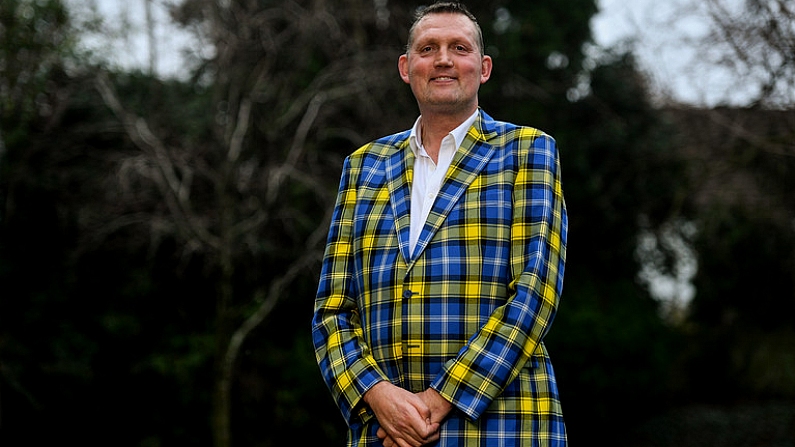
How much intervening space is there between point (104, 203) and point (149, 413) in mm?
2006

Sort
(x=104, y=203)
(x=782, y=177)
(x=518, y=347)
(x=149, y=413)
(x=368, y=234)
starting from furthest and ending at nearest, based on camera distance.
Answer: (x=782, y=177) < (x=149, y=413) < (x=104, y=203) < (x=368, y=234) < (x=518, y=347)

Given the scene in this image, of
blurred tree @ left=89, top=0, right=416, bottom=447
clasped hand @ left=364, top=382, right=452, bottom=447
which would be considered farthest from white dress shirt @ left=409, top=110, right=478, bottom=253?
blurred tree @ left=89, top=0, right=416, bottom=447

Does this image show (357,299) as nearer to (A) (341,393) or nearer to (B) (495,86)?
(A) (341,393)

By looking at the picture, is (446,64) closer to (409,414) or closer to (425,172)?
(425,172)

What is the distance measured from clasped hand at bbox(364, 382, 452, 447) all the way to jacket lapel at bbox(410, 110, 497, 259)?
1.00 ft

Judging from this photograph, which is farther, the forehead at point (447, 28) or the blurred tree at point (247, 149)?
the blurred tree at point (247, 149)

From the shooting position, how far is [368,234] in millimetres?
1872

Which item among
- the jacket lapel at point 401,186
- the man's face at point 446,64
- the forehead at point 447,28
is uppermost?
the forehead at point 447,28

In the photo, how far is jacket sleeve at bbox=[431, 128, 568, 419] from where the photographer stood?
1.62 metres

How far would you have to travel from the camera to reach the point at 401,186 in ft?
6.19

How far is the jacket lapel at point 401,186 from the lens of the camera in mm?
1806

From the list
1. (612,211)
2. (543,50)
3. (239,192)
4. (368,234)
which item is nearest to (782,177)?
(612,211)

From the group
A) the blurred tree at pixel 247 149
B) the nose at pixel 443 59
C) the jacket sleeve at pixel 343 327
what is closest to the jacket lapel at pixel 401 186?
the jacket sleeve at pixel 343 327

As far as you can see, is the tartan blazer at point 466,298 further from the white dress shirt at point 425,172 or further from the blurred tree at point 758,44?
the blurred tree at point 758,44
